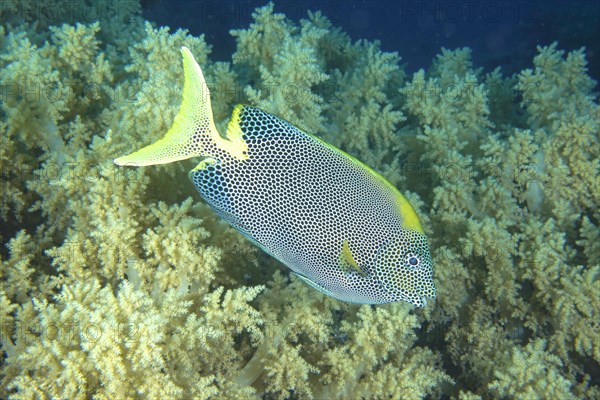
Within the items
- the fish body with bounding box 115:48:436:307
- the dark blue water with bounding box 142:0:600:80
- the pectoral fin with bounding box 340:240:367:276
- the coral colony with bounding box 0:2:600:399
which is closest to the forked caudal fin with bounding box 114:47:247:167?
the fish body with bounding box 115:48:436:307

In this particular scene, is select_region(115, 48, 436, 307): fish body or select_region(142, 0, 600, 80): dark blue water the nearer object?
select_region(115, 48, 436, 307): fish body

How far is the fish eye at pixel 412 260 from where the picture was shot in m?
1.82

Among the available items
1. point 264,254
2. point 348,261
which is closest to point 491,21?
point 264,254

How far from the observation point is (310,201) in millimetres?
1822

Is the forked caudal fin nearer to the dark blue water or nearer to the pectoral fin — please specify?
the pectoral fin

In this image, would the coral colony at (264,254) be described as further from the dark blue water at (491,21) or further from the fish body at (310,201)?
the dark blue water at (491,21)

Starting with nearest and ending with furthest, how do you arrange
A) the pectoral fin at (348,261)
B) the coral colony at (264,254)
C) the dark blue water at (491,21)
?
the pectoral fin at (348,261) → the coral colony at (264,254) → the dark blue water at (491,21)

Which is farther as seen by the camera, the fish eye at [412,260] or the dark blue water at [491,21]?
the dark blue water at [491,21]

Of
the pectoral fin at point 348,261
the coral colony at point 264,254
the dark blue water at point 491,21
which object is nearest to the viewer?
the pectoral fin at point 348,261

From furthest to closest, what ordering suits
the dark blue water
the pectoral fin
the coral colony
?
the dark blue water
the coral colony
the pectoral fin

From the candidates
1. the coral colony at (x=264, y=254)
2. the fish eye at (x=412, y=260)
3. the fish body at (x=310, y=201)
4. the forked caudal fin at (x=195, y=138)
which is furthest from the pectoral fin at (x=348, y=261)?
the coral colony at (x=264, y=254)

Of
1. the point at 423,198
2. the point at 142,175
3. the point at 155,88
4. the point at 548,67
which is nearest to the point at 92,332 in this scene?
the point at 142,175

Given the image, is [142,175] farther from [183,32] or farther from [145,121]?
[183,32]

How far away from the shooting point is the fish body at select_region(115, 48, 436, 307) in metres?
1.80
